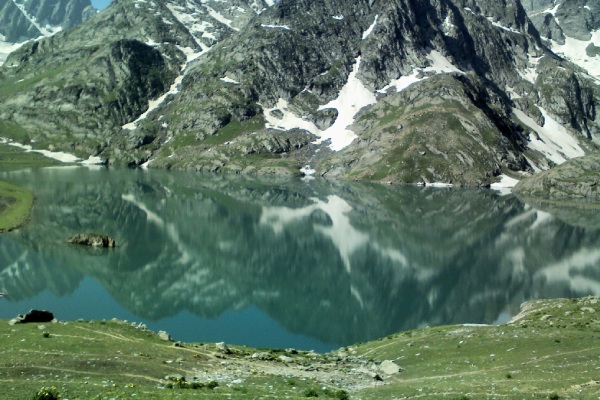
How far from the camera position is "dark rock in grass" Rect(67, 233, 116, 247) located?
101188 mm

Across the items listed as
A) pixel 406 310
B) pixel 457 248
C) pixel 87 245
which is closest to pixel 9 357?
pixel 406 310

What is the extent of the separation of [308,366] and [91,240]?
78568 millimetres

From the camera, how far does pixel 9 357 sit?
2684 cm

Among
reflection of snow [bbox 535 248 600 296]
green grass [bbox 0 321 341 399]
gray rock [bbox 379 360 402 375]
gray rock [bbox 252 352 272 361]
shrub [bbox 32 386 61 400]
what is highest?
shrub [bbox 32 386 61 400]

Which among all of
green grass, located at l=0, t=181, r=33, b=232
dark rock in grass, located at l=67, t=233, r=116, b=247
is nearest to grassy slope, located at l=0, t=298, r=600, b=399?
dark rock in grass, located at l=67, t=233, r=116, b=247

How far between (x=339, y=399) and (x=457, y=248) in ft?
314

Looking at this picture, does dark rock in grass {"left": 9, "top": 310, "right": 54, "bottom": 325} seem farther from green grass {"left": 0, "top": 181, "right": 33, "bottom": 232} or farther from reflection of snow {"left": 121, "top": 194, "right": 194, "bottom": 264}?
green grass {"left": 0, "top": 181, "right": 33, "bottom": 232}

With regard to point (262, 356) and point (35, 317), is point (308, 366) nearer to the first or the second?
point (262, 356)

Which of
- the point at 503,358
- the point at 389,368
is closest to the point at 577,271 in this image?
the point at 503,358

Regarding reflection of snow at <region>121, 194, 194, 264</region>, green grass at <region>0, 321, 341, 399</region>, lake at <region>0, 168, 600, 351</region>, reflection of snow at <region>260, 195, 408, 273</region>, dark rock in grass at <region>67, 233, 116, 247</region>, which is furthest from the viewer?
reflection of snow at <region>260, 195, 408, 273</region>

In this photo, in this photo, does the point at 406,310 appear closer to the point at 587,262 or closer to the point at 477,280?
the point at 477,280

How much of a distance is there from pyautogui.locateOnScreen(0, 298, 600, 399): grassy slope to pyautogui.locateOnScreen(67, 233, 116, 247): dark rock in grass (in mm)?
65501

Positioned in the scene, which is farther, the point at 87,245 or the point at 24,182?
the point at 24,182

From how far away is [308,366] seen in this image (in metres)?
37.6
